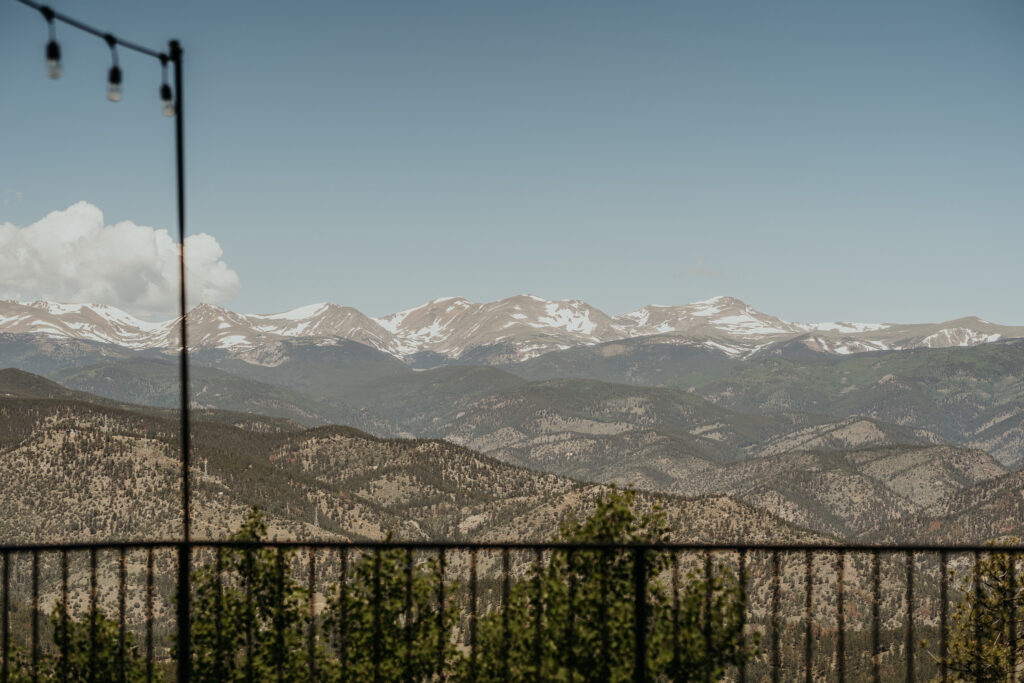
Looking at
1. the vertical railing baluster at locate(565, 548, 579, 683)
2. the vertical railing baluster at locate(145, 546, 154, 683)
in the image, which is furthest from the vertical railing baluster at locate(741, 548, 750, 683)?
the vertical railing baluster at locate(145, 546, 154, 683)

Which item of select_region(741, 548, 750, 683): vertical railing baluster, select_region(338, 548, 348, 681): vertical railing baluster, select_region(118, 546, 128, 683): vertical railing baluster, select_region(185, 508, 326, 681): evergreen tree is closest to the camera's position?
select_region(118, 546, 128, 683): vertical railing baluster

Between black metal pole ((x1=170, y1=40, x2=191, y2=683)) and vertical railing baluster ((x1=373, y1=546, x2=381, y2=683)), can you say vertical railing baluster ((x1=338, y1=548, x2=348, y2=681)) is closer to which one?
vertical railing baluster ((x1=373, y1=546, x2=381, y2=683))

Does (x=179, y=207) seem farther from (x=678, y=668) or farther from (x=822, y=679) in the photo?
(x=822, y=679)

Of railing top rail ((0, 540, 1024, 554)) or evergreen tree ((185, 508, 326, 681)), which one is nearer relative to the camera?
railing top rail ((0, 540, 1024, 554))

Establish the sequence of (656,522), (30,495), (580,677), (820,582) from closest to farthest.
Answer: (580,677) < (656,522) < (820,582) < (30,495)

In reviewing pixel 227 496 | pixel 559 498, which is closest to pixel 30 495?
pixel 227 496

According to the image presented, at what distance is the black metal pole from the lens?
866 cm

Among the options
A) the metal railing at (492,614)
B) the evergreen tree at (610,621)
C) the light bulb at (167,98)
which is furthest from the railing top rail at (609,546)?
the light bulb at (167,98)

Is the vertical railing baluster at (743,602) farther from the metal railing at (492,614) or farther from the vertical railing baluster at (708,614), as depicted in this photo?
the vertical railing baluster at (708,614)

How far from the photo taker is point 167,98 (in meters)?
9.99

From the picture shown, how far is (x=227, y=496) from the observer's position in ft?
559

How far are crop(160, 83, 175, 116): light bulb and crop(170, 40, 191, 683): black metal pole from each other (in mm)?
82

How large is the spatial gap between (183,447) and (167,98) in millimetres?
3991

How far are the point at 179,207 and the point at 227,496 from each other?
559 feet
